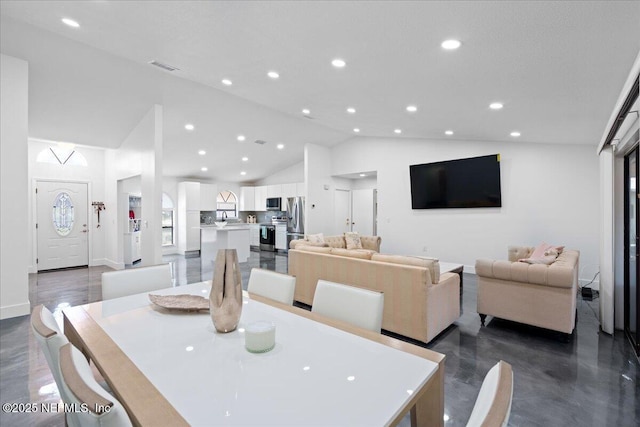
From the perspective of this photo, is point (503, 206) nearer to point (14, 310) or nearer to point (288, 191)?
point (288, 191)

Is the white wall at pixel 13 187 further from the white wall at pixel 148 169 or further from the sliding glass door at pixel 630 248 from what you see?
the sliding glass door at pixel 630 248

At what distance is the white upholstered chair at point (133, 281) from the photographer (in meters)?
2.07

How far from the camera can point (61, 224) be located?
6.75 metres

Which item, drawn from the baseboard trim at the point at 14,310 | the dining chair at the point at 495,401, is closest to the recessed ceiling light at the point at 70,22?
the baseboard trim at the point at 14,310

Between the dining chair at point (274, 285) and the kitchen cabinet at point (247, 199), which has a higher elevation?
the kitchen cabinet at point (247, 199)

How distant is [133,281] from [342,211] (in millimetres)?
6841

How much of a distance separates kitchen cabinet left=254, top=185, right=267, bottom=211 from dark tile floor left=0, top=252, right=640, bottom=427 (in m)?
6.80

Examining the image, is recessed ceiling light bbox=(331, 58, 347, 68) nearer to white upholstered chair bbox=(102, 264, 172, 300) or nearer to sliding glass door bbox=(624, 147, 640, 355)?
white upholstered chair bbox=(102, 264, 172, 300)

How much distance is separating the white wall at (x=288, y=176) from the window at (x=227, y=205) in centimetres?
137

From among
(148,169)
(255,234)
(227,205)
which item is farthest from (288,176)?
(148,169)

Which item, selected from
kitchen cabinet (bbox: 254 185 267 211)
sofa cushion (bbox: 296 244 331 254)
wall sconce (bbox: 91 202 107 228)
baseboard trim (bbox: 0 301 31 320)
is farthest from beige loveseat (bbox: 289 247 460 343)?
kitchen cabinet (bbox: 254 185 267 211)

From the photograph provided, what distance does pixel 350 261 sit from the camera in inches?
140

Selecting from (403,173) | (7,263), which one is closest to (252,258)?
(403,173)

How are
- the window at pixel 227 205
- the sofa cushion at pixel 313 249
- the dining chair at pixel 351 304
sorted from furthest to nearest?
1. the window at pixel 227 205
2. the sofa cushion at pixel 313 249
3. the dining chair at pixel 351 304
